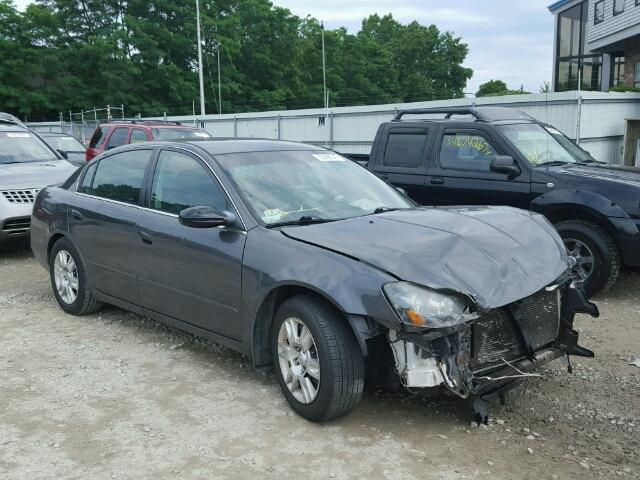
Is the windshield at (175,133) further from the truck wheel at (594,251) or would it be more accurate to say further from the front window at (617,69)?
the front window at (617,69)

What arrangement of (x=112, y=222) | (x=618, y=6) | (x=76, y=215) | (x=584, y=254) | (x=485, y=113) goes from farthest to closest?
(x=618, y=6) → (x=485, y=113) → (x=584, y=254) → (x=76, y=215) → (x=112, y=222)

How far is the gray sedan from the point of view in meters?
3.40

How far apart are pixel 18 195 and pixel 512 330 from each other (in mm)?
6979

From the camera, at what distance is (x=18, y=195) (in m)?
8.44

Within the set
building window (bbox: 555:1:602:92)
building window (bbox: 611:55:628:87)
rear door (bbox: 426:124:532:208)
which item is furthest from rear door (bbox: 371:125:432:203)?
building window (bbox: 555:1:602:92)

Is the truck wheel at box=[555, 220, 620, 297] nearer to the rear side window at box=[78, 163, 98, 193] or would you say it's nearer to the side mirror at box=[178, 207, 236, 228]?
the side mirror at box=[178, 207, 236, 228]

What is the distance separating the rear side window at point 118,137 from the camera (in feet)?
44.8

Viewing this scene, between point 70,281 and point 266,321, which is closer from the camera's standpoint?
point 266,321

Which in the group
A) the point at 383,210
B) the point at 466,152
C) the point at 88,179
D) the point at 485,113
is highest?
the point at 485,113

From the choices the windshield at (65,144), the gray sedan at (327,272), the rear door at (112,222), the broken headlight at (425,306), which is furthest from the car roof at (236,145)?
the windshield at (65,144)

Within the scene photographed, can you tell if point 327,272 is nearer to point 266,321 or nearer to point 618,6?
point 266,321

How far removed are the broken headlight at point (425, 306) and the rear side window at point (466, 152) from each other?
4.07m

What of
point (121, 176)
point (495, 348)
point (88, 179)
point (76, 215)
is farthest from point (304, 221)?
point (88, 179)

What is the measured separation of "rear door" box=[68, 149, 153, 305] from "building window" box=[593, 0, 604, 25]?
1097 inches
